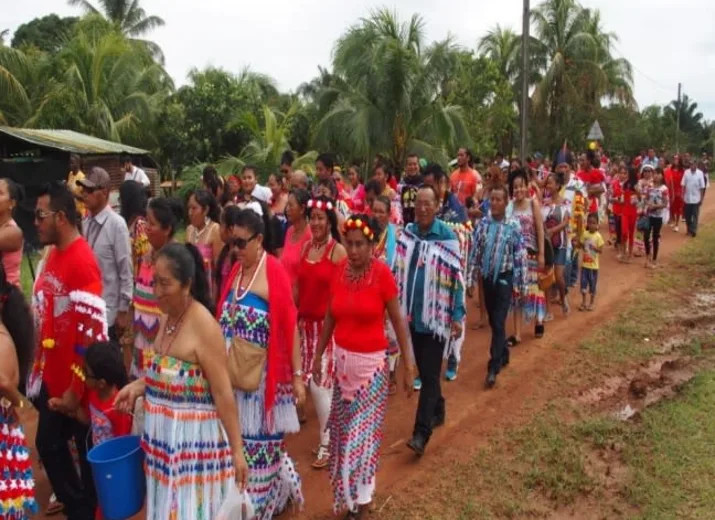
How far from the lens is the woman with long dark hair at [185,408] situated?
9.34 ft

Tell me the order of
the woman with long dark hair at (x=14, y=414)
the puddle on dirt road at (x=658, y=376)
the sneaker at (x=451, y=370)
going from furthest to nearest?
the sneaker at (x=451, y=370)
the puddle on dirt road at (x=658, y=376)
the woman with long dark hair at (x=14, y=414)

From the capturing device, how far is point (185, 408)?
2.88m

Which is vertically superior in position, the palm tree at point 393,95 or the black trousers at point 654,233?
the palm tree at point 393,95

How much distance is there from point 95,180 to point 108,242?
45 centimetres

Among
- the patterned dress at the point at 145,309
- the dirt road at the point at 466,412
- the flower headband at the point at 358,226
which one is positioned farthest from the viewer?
the dirt road at the point at 466,412

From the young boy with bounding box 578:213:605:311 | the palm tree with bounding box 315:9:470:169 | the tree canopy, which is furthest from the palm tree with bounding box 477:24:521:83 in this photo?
the young boy with bounding box 578:213:605:311

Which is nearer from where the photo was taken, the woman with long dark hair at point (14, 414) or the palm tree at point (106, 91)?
the woman with long dark hair at point (14, 414)

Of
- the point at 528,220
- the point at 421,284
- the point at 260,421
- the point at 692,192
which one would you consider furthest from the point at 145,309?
the point at 692,192

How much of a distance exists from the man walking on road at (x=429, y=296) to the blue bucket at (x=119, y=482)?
2207mm

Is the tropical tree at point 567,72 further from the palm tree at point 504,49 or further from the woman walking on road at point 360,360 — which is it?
the woman walking on road at point 360,360

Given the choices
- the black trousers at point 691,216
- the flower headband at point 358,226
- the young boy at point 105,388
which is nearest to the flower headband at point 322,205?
the flower headband at point 358,226

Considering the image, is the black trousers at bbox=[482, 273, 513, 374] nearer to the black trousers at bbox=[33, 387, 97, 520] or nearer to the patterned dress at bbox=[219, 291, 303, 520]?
the patterned dress at bbox=[219, 291, 303, 520]

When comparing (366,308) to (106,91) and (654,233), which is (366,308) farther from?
(106,91)

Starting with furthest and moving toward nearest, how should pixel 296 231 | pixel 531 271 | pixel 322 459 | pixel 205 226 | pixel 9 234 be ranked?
pixel 531 271 < pixel 205 226 < pixel 296 231 < pixel 322 459 < pixel 9 234
